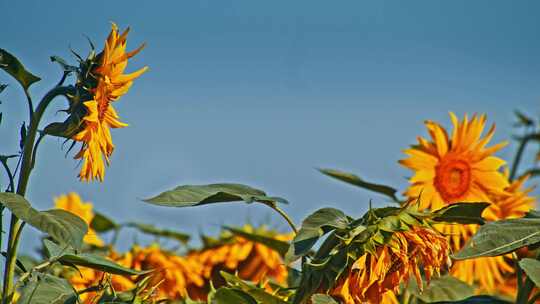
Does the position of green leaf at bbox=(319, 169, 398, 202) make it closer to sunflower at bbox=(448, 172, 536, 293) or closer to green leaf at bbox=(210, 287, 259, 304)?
green leaf at bbox=(210, 287, 259, 304)

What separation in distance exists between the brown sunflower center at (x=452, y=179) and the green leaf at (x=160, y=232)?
25.3 inches

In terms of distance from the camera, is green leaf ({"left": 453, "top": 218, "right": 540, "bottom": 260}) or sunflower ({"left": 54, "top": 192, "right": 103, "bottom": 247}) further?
sunflower ({"left": 54, "top": 192, "right": 103, "bottom": 247})

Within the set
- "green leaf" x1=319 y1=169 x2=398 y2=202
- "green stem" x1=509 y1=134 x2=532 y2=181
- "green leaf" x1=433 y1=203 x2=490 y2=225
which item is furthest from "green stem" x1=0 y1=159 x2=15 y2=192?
"green stem" x1=509 y1=134 x2=532 y2=181

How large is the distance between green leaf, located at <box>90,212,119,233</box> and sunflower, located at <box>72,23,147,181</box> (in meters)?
1.11

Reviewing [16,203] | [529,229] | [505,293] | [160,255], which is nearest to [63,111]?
[16,203]

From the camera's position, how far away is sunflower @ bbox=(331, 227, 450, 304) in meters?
1.25

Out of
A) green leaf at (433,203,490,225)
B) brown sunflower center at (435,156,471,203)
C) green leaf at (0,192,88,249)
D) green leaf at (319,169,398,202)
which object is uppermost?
brown sunflower center at (435,156,471,203)

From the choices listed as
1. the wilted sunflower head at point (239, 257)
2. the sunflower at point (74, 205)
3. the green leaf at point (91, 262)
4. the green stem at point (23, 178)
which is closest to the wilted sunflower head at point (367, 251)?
the green leaf at point (91, 262)

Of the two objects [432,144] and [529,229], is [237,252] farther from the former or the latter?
[529,229]

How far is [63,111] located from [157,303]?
261 mm

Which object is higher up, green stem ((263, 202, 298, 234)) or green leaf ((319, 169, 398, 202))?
green leaf ((319, 169, 398, 202))

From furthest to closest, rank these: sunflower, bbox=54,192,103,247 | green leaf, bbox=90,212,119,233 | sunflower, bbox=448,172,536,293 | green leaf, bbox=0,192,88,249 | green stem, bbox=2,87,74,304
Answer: sunflower, bbox=54,192,103,247
sunflower, bbox=448,172,536,293
green leaf, bbox=90,212,119,233
green stem, bbox=2,87,74,304
green leaf, bbox=0,192,88,249

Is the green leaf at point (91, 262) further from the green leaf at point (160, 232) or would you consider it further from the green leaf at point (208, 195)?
the green leaf at point (160, 232)

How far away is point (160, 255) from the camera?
8.21 ft
